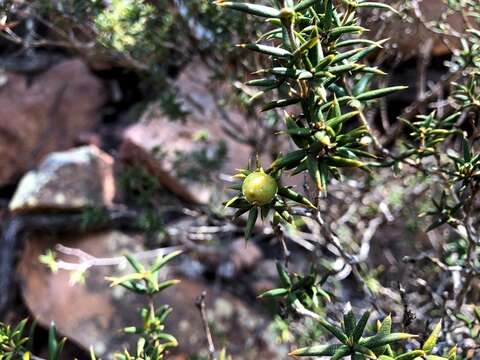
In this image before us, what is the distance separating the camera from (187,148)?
284 cm

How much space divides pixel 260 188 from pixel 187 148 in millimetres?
2041

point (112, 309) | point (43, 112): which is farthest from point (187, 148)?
point (43, 112)

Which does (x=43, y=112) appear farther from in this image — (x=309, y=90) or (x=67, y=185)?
(x=309, y=90)

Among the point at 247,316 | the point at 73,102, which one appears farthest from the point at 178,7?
the point at 73,102

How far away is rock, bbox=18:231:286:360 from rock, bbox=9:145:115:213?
0.21 m

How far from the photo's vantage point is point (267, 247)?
114 inches

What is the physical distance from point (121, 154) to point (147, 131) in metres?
0.21

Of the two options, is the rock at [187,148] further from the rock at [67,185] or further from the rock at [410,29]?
the rock at [410,29]

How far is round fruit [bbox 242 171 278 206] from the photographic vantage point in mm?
841

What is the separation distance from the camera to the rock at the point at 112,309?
2.46 metres

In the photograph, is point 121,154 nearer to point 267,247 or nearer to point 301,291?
point 267,247

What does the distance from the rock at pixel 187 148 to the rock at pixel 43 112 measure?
2.46 feet

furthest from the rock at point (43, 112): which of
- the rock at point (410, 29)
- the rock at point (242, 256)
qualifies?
the rock at point (410, 29)

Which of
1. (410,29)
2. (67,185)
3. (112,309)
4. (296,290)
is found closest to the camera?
(296,290)
